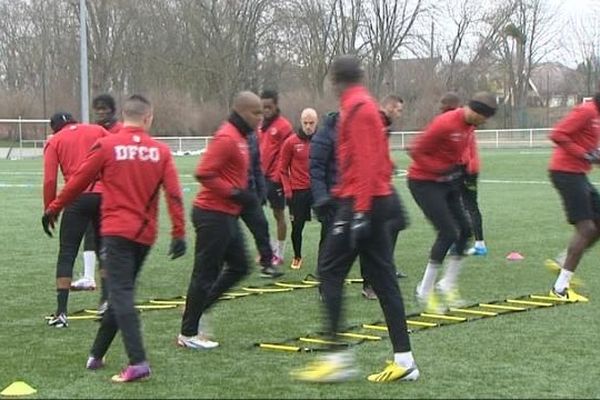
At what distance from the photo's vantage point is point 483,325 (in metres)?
7.95

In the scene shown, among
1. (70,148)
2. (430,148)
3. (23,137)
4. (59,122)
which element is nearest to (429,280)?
(430,148)

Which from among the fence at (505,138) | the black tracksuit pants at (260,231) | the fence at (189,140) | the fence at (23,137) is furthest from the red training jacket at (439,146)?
the fence at (23,137)

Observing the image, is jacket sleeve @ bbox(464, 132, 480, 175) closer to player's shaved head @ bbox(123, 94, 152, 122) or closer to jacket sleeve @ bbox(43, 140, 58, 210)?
jacket sleeve @ bbox(43, 140, 58, 210)

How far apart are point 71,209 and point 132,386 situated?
9.14ft

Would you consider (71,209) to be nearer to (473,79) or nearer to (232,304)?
(232,304)

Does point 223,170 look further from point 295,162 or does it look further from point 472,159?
point 472,159

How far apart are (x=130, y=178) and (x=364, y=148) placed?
1.53 meters

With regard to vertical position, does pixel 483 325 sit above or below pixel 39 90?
below

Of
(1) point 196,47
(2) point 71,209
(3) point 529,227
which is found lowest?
(3) point 529,227

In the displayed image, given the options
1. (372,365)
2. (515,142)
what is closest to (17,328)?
(372,365)

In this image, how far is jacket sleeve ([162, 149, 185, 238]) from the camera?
20.8 ft

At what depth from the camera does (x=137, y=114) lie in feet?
20.8

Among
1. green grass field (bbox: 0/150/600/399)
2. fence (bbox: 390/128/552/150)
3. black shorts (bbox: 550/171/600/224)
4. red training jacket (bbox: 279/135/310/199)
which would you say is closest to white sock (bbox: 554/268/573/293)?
green grass field (bbox: 0/150/600/399)

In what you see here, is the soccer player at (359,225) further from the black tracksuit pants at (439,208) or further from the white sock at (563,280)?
the white sock at (563,280)
